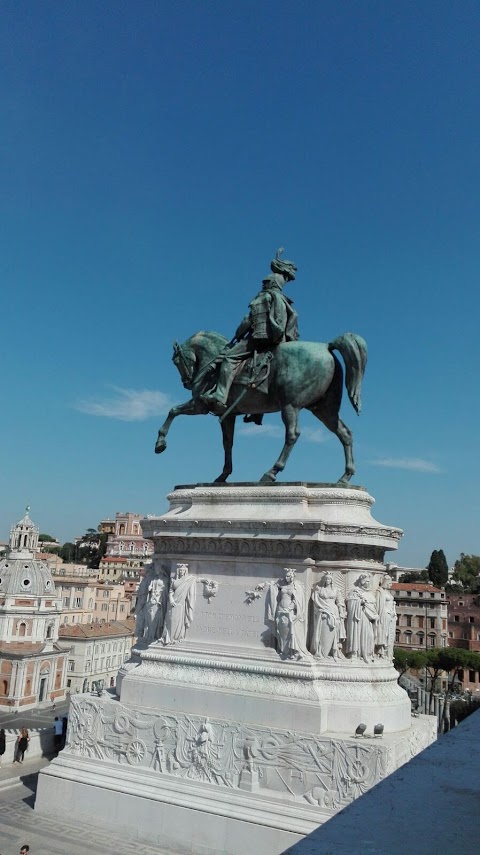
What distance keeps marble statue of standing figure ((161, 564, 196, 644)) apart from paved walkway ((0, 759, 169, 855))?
3187 millimetres

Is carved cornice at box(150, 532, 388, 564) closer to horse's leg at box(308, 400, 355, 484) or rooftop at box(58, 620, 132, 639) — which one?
horse's leg at box(308, 400, 355, 484)

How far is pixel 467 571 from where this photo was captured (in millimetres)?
121375

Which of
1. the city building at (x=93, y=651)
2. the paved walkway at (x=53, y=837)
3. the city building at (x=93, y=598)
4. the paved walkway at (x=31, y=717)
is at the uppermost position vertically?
the paved walkway at (x=53, y=837)

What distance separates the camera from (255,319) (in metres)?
13.8

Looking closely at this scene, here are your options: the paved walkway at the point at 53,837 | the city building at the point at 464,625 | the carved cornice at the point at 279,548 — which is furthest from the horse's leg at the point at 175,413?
the city building at the point at 464,625

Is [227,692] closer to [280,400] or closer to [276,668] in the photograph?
[276,668]

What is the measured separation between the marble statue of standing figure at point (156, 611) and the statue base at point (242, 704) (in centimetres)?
25

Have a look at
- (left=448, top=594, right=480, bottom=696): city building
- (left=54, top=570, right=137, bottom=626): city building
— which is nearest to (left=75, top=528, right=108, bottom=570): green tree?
(left=54, top=570, right=137, bottom=626): city building

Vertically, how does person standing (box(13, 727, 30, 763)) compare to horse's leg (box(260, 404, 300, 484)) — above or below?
below

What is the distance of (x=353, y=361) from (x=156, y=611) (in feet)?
20.1

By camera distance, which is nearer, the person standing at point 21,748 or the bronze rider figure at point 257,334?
the bronze rider figure at point 257,334

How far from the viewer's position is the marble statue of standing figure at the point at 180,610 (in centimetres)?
1228

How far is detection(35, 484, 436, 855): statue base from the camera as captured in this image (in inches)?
400

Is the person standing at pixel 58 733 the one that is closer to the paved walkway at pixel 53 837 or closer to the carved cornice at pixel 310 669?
the paved walkway at pixel 53 837
